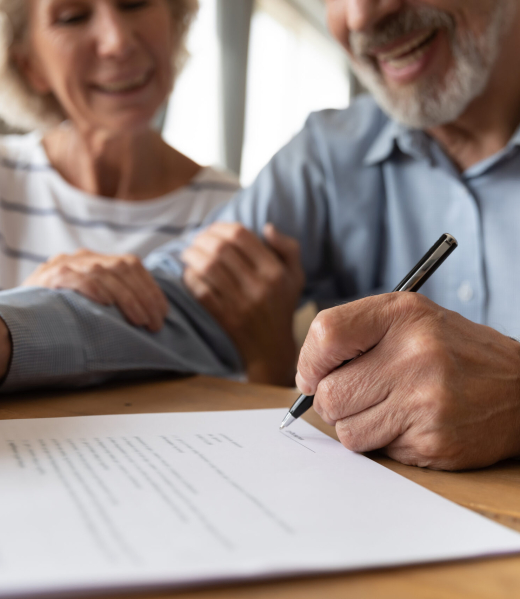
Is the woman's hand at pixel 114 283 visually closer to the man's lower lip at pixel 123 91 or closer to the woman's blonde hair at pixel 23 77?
the man's lower lip at pixel 123 91

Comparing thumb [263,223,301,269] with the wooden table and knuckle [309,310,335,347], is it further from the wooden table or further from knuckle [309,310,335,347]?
knuckle [309,310,335,347]

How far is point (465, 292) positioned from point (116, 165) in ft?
3.26

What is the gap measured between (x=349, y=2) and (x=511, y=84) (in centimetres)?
29

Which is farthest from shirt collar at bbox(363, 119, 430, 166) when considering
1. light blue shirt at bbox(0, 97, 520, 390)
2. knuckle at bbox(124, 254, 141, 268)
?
knuckle at bbox(124, 254, 141, 268)

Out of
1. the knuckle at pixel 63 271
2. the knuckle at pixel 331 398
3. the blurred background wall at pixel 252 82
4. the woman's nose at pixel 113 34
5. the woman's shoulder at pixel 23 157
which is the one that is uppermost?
the blurred background wall at pixel 252 82

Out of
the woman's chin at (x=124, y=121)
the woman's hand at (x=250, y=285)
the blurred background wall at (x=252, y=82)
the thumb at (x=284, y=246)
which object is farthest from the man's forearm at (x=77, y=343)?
the blurred background wall at (x=252, y=82)

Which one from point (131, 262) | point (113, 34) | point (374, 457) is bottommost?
point (374, 457)

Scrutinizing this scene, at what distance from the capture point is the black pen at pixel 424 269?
0.51 metres

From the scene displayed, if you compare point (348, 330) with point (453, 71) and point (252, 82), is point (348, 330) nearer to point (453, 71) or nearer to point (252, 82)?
point (453, 71)

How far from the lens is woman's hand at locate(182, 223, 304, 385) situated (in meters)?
0.95

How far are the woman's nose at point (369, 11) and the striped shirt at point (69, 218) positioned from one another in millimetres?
684

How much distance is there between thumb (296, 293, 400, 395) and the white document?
8cm

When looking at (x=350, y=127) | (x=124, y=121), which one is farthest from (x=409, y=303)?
(x=124, y=121)

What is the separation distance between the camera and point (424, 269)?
518 millimetres
